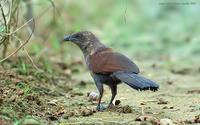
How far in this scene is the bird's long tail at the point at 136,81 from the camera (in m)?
5.80

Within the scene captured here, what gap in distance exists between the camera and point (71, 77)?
919cm

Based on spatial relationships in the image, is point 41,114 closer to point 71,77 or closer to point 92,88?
point 92,88

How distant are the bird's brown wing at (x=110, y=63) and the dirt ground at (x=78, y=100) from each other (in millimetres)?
390

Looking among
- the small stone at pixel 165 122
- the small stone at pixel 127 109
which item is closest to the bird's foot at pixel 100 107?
the small stone at pixel 127 109

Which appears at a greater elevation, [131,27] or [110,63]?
[131,27]

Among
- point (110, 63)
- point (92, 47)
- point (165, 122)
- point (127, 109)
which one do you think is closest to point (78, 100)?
point (92, 47)

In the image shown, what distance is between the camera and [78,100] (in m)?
7.07

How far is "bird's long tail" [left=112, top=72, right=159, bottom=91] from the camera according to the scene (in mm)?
5801

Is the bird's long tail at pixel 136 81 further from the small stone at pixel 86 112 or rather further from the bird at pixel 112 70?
the small stone at pixel 86 112

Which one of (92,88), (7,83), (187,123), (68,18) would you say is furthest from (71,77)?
(68,18)

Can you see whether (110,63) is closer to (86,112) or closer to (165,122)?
(86,112)

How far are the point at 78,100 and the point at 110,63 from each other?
955mm

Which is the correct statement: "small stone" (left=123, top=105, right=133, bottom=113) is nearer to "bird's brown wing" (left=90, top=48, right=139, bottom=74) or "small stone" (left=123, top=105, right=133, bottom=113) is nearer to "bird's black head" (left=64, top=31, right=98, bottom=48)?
"bird's brown wing" (left=90, top=48, right=139, bottom=74)

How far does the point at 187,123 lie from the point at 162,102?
1.36 meters
